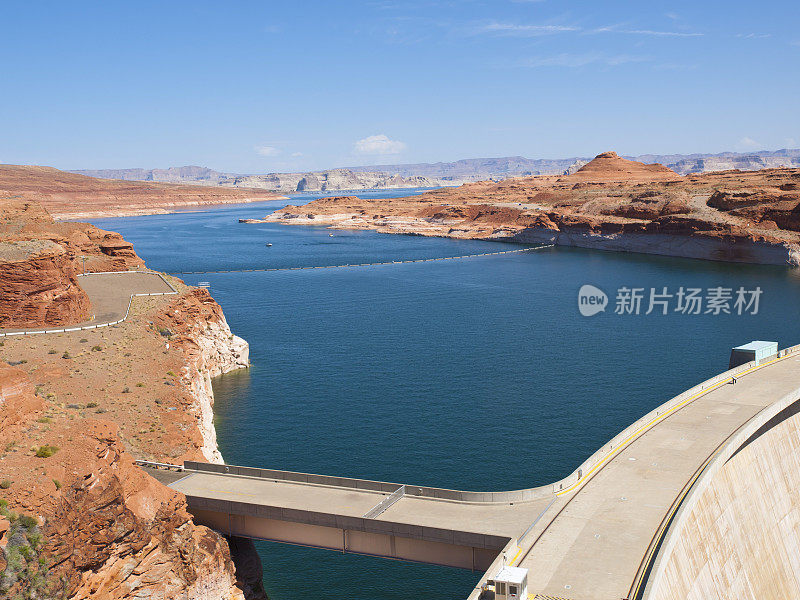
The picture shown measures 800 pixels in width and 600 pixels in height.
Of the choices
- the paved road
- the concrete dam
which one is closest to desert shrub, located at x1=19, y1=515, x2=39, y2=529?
the concrete dam

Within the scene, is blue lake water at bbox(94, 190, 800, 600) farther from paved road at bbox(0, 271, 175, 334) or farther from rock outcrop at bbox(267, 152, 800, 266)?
rock outcrop at bbox(267, 152, 800, 266)

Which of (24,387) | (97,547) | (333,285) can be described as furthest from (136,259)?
(97,547)

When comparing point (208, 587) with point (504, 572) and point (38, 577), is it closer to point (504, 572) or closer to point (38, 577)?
point (38, 577)

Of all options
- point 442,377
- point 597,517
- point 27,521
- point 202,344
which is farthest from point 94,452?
point 442,377

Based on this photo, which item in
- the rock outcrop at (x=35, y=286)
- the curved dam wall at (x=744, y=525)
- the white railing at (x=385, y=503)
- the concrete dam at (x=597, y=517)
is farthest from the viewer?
the rock outcrop at (x=35, y=286)

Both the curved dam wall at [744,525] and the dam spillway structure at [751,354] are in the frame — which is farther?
the dam spillway structure at [751,354]

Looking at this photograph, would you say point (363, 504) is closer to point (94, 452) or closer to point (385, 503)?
point (385, 503)

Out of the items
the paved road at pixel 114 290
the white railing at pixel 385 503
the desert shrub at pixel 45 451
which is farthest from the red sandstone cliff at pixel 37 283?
the white railing at pixel 385 503

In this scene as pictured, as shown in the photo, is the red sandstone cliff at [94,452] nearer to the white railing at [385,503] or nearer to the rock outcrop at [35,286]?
the rock outcrop at [35,286]
